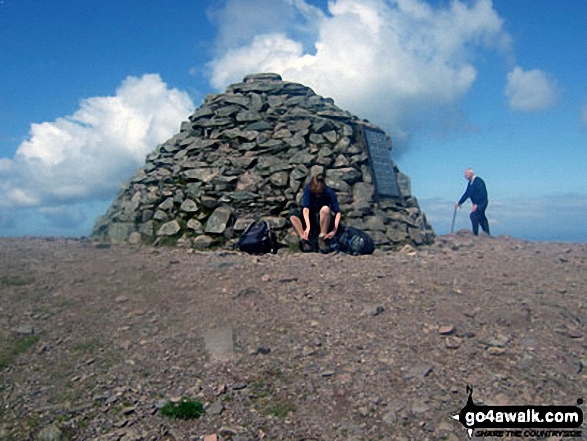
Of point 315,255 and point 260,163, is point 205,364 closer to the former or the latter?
point 315,255

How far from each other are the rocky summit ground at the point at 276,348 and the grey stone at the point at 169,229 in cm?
218

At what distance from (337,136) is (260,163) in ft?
6.64

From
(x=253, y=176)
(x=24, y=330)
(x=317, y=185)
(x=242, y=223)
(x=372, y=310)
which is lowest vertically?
(x=24, y=330)

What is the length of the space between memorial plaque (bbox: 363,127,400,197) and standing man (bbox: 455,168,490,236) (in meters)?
2.91

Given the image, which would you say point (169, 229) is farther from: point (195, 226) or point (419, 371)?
point (419, 371)

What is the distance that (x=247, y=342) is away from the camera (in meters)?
4.66

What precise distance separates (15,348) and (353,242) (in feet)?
19.6

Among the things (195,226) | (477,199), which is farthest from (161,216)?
(477,199)

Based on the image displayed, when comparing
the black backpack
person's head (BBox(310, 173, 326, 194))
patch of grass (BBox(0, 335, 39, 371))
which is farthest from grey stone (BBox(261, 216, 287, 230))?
patch of grass (BBox(0, 335, 39, 371))

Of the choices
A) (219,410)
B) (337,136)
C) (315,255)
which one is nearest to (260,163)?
(337,136)

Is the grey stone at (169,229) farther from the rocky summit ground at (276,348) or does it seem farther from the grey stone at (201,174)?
the rocky summit ground at (276,348)

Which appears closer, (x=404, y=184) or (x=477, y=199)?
(x=404, y=184)

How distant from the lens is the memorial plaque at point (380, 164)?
35.7ft

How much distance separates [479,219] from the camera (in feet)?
43.3
